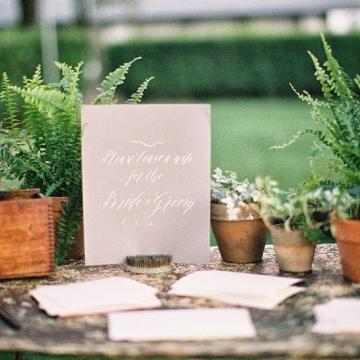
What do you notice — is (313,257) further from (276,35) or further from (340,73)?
(276,35)

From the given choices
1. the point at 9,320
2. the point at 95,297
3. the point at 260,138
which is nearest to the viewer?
the point at 9,320

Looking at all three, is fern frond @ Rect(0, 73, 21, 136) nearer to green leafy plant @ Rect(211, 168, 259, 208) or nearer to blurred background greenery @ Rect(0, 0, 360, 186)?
green leafy plant @ Rect(211, 168, 259, 208)

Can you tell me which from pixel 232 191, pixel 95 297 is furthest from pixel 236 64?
pixel 95 297

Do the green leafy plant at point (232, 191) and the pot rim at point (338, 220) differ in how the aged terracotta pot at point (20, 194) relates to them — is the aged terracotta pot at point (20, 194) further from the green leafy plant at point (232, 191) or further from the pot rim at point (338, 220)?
the pot rim at point (338, 220)

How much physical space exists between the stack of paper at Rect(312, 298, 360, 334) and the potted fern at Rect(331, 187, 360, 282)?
0.15 meters

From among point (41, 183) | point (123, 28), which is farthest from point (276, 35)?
point (41, 183)

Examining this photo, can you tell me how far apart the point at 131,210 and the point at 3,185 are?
35 centimetres

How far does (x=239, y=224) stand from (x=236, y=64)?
21280 mm

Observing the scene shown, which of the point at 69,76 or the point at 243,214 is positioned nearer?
the point at 243,214

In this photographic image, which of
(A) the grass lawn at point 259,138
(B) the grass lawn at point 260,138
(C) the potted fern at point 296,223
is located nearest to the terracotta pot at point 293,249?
(C) the potted fern at point 296,223

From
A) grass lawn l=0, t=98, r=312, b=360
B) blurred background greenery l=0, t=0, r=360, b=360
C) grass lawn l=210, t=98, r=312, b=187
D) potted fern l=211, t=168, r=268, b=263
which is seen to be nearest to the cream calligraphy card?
potted fern l=211, t=168, r=268, b=263

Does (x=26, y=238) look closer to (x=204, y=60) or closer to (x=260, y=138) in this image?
(x=260, y=138)

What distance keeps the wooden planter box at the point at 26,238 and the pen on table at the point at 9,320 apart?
0.27m

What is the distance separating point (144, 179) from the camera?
6.80ft
